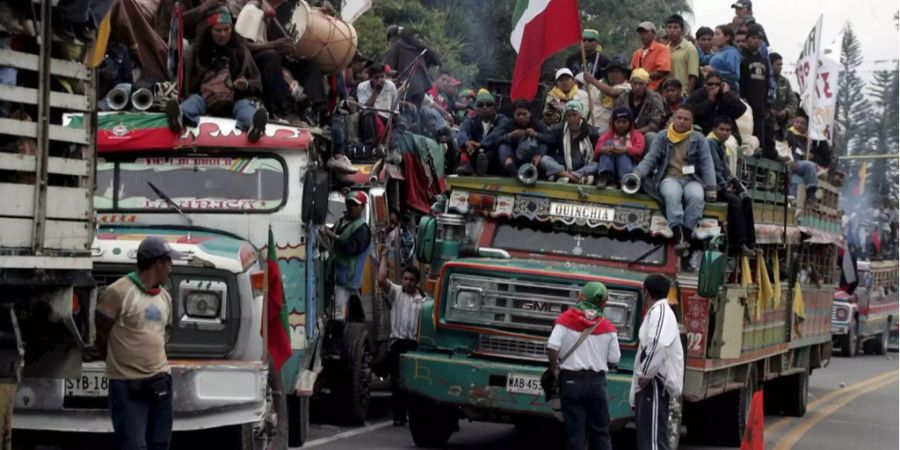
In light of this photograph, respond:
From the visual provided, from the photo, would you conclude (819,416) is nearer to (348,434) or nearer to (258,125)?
(348,434)

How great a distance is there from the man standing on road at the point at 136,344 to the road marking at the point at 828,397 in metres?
10.4

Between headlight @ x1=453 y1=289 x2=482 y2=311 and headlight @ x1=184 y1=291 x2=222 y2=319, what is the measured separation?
140 inches

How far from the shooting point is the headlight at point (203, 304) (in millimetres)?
10961

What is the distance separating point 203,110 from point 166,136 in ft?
2.40

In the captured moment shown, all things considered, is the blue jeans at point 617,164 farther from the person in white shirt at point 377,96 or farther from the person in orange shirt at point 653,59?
the person in white shirt at point 377,96

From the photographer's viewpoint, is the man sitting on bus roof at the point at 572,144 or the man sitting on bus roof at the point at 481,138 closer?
the man sitting on bus roof at the point at 572,144

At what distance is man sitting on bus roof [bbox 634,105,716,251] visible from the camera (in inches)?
580

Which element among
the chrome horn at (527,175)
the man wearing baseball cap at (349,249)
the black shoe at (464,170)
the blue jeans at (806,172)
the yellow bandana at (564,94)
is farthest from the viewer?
the blue jeans at (806,172)

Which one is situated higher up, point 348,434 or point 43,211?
point 43,211

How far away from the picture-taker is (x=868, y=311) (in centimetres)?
3500

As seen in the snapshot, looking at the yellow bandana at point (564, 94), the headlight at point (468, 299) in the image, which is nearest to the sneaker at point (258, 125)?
the headlight at point (468, 299)

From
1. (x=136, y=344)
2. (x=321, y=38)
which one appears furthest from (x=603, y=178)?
(x=136, y=344)

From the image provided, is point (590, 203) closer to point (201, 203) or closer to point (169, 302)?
point (201, 203)

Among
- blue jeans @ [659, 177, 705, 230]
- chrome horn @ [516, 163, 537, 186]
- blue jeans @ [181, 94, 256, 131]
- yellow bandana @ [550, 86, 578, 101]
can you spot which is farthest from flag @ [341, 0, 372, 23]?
blue jeans @ [181, 94, 256, 131]
